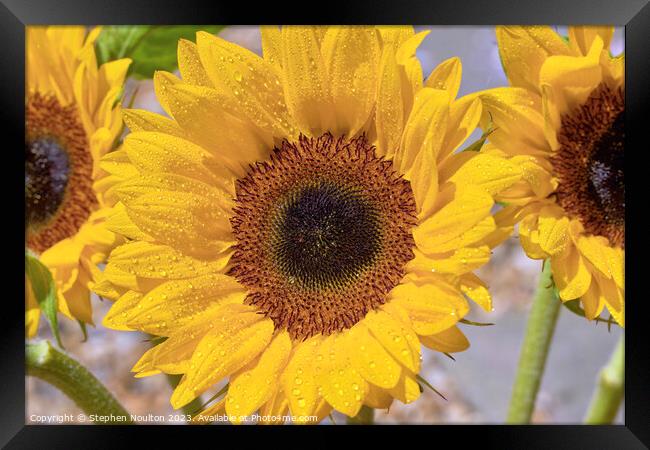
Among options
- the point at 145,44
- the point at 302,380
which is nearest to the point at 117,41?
the point at 145,44

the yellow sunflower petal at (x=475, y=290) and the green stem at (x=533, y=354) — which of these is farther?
the green stem at (x=533, y=354)

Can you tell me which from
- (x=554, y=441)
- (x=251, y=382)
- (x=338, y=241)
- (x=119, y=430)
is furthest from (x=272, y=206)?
(x=554, y=441)

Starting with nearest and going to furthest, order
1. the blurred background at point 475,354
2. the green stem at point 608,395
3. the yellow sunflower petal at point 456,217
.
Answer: the yellow sunflower petal at point 456,217, the blurred background at point 475,354, the green stem at point 608,395

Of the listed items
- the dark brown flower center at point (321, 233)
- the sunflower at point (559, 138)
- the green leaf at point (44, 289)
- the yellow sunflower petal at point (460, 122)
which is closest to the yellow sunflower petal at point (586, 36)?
the sunflower at point (559, 138)

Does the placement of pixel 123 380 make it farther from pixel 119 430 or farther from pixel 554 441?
pixel 554 441

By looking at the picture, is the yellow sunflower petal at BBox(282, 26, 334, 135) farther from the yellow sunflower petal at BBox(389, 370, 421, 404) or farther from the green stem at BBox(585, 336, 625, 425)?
the green stem at BBox(585, 336, 625, 425)

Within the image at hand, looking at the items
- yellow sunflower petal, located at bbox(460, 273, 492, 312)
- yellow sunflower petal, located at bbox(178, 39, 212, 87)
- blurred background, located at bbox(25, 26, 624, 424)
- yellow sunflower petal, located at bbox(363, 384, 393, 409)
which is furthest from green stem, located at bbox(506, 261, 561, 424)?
yellow sunflower petal, located at bbox(178, 39, 212, 87)

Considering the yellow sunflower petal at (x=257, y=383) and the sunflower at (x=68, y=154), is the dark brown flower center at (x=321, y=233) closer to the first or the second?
the yellow sunflower petal at (x=257, y=383)
